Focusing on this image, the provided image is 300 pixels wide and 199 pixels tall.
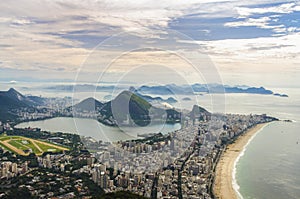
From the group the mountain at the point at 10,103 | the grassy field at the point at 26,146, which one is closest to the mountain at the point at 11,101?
the mountain at the point at 10,103

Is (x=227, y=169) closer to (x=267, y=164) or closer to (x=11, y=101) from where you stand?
(x=267, y=164)

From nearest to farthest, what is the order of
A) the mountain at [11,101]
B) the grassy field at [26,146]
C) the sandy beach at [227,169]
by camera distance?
the sandy beach at [227,169] → the grassy field at [26,146] → the mountain at [11,101]

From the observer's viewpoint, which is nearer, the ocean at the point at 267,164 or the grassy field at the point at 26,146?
the ocean at the point at 267,164

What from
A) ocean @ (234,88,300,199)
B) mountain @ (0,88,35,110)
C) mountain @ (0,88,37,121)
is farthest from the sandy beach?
mountain @ (0,88,35,110)

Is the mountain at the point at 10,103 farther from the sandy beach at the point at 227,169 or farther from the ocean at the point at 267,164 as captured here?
the ocean at the point at 267,164

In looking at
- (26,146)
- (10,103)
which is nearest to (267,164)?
(26,146)

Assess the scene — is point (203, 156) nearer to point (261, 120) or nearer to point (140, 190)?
point (140, 190)
